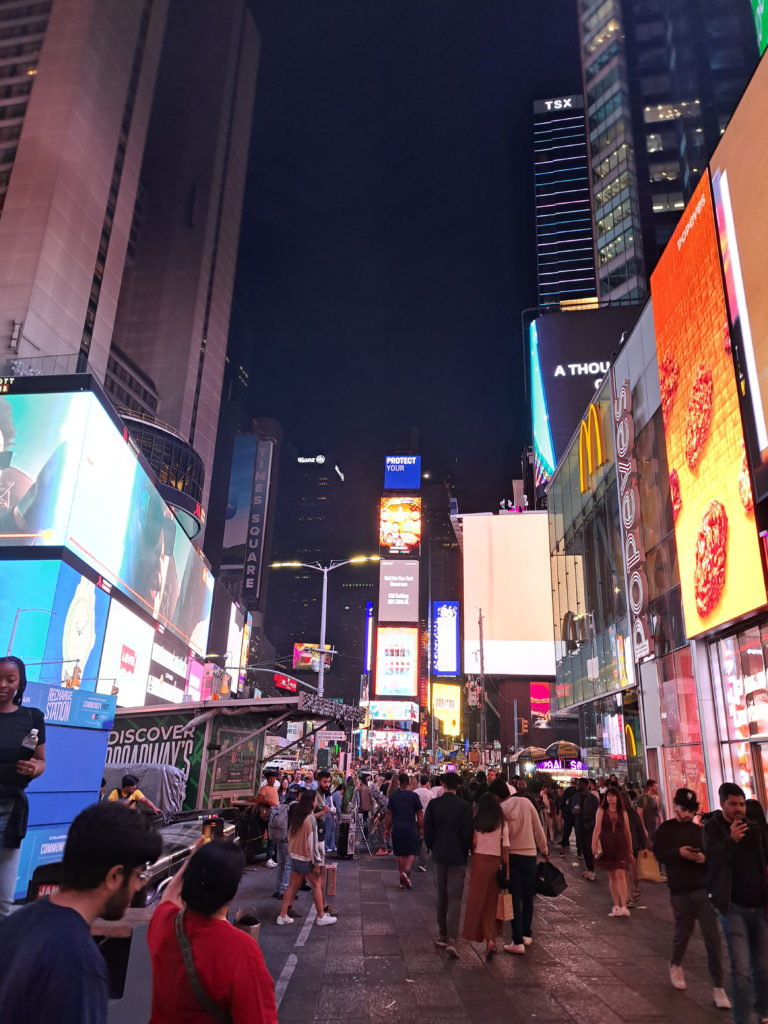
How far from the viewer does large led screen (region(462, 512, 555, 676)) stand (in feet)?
200

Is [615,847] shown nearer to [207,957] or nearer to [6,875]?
[6,875]

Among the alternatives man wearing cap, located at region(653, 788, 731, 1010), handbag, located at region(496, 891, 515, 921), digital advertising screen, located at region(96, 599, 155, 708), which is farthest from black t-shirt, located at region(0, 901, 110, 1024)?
digital advertising screen, located at region(96, 599, 155, 708)

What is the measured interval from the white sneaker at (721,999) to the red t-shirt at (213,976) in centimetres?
573

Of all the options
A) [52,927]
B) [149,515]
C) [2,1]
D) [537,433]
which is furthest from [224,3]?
[52,927]

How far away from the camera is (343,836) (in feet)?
56.5

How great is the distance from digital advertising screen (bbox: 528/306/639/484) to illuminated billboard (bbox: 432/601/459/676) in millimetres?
56787

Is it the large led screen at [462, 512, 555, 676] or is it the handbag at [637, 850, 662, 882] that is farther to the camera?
the large led screen at [462, 512, 555, 676]

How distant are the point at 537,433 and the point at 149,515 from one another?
89.0 feet

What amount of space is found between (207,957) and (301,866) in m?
7.73

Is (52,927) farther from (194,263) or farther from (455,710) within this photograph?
(455,710)

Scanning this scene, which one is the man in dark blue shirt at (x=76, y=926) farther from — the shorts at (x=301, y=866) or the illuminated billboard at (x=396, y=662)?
the illuminated billboard at (x=396, y=662)

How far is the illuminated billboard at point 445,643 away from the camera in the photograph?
96250mm

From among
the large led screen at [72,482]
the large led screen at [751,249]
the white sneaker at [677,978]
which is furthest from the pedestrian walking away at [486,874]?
the large led screen at [72,482]

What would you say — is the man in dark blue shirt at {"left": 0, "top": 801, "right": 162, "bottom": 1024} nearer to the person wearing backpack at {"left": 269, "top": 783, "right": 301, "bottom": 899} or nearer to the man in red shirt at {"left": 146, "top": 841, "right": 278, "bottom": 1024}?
the man in red shirt at {"left": 146, "top": 841, "right": 278, "bottom": 1024}
